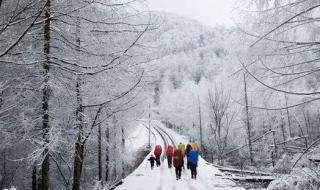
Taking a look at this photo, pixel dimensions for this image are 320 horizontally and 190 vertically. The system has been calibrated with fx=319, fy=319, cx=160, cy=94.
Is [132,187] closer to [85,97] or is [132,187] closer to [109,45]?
[85,97]

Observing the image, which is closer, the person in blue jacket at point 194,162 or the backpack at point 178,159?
the person in blue jacket at point 194,162

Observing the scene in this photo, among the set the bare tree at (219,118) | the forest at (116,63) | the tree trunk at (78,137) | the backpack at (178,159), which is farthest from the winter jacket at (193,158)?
the tree trunk at (78,137)

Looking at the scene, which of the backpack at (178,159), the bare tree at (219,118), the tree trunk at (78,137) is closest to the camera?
the tree trunk at (78,137)

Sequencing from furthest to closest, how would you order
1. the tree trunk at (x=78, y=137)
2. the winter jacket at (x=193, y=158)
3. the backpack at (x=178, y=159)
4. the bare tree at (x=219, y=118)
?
the bare tree at (x=219, y=118) < the backpack at (x=178, y=159) < the winter jacket at (x=193, y=158) < the tree trunk at (x=78, y=137)

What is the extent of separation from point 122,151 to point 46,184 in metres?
20.9

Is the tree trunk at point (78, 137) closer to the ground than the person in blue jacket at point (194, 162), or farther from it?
farther from it

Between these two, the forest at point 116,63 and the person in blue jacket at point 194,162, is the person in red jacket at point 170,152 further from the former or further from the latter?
the forest at point 116,63

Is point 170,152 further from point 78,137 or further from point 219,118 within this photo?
point 78,137

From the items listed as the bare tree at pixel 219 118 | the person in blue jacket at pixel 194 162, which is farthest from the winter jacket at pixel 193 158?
A: the bare tree at pixel 219 118

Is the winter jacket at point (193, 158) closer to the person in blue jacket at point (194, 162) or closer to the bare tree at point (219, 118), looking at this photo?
the person in blue jacket at point (194, 162)

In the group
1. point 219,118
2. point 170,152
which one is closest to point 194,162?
point 170,152

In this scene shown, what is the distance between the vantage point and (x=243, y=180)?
14055 mm

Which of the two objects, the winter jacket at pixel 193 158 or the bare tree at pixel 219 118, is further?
the bare tree at pixel 219 118

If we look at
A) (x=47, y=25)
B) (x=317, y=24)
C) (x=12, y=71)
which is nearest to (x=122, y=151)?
(x=12, y=71)
